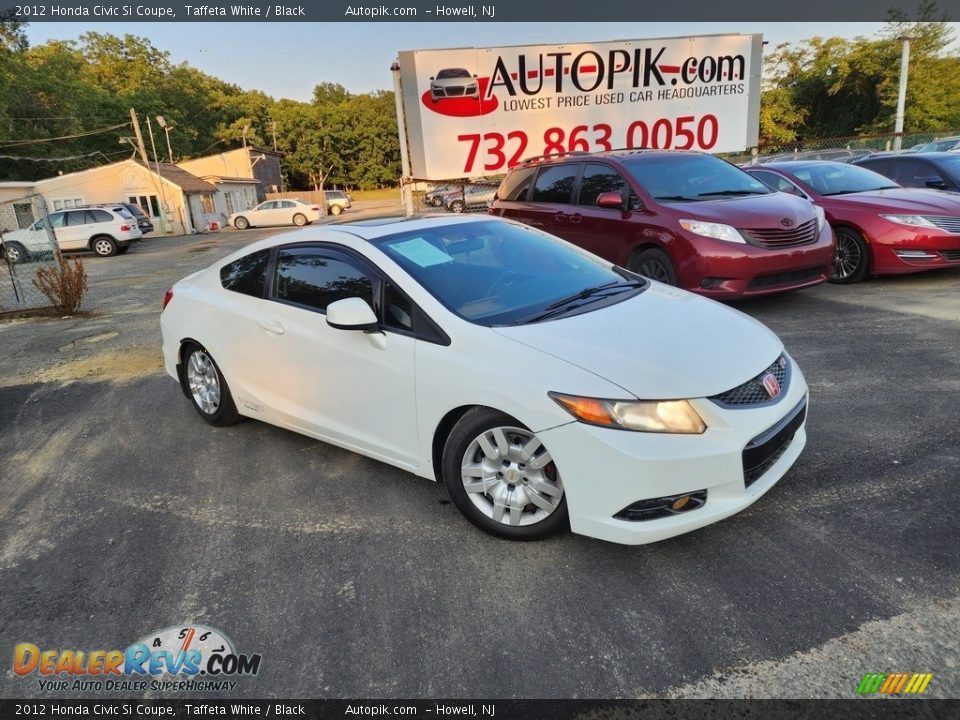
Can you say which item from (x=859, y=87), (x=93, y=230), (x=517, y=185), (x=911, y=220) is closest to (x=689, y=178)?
(x=517, y=185)

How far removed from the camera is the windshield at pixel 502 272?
324 cm

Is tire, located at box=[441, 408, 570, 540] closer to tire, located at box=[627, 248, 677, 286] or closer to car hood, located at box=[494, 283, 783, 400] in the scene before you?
car hood, located at box=[494, 283, 783, 400]

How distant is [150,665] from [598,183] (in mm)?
6514

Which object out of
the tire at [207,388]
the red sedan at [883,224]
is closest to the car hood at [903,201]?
the red sedan at [883,224]

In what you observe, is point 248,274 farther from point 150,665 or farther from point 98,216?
point 98,216

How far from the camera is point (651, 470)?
2.46m

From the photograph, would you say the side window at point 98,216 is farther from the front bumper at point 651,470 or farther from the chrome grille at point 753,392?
the chrome grille at point 753,392

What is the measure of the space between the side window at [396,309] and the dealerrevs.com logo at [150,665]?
159 centimetres

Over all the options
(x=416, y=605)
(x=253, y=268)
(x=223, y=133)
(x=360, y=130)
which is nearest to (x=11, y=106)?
(x=223, y=133)

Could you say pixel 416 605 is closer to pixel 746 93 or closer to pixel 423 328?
pixel 423 328

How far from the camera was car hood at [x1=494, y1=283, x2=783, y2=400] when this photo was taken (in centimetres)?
260

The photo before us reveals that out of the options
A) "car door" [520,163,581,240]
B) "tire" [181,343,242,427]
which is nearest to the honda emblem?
"tire" [181,343,242,427]

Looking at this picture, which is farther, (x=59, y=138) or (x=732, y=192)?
(x=59, y=138)

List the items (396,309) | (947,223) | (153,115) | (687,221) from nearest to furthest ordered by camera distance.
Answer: (396,309), (687,221), (947,223), (153,115)
